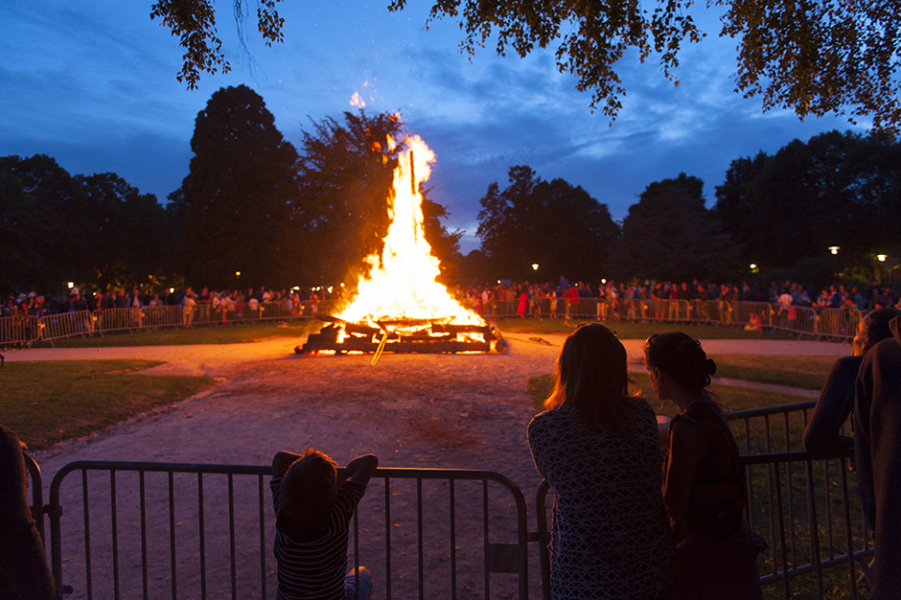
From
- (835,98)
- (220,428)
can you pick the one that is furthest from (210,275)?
(835,98)

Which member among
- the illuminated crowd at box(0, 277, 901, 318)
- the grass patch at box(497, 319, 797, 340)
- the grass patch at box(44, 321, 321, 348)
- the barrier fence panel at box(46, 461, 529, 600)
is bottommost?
the barrier fence panel at box(46, 461, 529, 600)

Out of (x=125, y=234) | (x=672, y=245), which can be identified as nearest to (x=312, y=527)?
(x=672, y=245)

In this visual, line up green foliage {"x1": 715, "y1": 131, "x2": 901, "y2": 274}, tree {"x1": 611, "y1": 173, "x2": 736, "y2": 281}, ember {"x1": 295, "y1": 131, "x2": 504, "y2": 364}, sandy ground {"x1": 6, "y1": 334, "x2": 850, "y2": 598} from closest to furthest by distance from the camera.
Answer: sandy ground {"x1": 6, "y1": 334, "x2": 850, "y2": 598} < ember {"x1": 295, "y1": 131, "x2": 504, "y2": 364} < green foliage {"x1": 715, "y1": 131, "x2": 901, "y2": 274} < tree {"x1": 611, "y1": 173, "x2": 736, "y2": 281}

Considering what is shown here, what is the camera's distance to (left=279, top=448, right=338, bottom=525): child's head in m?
2.51

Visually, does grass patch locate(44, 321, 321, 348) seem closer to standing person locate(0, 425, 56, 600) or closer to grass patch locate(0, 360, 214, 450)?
grass patch locate(0, 360, 214, 450)

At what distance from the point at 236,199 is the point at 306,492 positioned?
37.3 meters

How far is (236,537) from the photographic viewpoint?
15.4ft

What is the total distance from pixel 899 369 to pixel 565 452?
161 cm

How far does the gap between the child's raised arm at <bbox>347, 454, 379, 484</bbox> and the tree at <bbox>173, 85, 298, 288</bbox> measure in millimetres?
35338

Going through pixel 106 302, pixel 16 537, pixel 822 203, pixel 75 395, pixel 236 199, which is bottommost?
pixel 75 395

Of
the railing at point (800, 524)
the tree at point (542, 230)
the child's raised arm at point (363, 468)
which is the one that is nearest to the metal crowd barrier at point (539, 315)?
the railing at point (800, 524)

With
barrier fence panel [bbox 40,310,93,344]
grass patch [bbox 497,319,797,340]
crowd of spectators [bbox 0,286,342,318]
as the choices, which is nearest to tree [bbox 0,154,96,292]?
Result: crowd of spectators [bbox 0,286,342,318]

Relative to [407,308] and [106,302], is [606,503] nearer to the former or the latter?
[407,308]

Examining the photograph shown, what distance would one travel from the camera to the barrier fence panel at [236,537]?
310 cm
